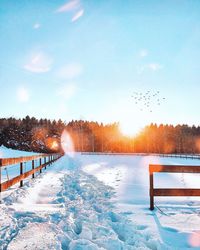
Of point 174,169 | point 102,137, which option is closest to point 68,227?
point 174,169

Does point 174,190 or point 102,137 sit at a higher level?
point 102,137

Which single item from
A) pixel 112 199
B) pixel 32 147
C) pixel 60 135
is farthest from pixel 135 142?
pixel 112 199

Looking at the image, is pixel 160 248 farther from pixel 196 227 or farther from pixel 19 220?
pixel 19 220

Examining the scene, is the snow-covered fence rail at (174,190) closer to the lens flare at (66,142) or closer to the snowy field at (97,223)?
the snowy field at (97,223)

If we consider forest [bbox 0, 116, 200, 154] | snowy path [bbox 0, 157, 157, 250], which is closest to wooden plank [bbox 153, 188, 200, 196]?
snowy path [bbox 0, 157, 157, 250]

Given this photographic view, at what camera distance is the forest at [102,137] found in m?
102

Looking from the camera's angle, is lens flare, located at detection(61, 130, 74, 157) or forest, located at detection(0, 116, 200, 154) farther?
lens flare, located at detection(61, 130, 74, 157)

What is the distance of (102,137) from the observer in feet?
399

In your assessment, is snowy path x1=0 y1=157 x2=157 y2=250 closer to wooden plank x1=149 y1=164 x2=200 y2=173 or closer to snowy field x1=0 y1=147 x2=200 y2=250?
snowy field x1=0 y1=147 x2=200 y2=250

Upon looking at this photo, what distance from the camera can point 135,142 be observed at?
135250 millimetres

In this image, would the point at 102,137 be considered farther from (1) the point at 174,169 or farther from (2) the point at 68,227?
(2) the point at 68,227

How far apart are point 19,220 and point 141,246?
258 cm

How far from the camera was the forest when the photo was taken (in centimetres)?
10169

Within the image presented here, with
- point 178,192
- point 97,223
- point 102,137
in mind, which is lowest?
point 97,223
